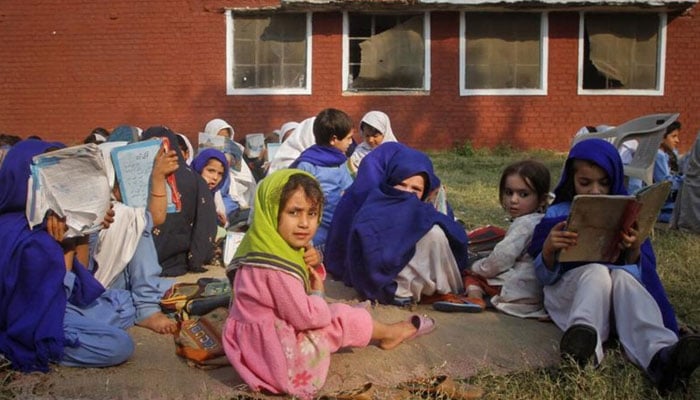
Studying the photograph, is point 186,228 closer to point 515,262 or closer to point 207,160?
point 207,160

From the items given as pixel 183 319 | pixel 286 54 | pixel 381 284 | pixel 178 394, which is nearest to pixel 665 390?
pixel 381 284

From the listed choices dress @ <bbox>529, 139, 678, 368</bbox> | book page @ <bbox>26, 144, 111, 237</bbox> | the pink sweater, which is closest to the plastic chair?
dress @ <bbox>529, 139, 678, 368</bbox>

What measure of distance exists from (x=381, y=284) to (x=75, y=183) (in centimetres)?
178

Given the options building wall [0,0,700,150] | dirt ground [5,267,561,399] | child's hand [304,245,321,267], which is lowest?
dirt ground [5,267,561,399]

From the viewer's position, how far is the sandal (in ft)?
12.9

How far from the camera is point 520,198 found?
15.4 feet

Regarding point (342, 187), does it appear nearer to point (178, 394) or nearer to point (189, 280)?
point (189, 280)

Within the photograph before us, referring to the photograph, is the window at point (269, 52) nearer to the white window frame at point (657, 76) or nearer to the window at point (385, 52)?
the window at point (385, 52)

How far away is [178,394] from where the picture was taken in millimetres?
3312

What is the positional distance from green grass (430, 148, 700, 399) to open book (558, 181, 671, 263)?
0.51 m

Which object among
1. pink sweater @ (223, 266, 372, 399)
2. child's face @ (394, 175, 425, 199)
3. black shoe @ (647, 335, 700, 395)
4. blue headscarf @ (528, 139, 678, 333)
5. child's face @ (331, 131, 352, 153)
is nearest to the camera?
black shoe @ (647, 335, 700, 395)

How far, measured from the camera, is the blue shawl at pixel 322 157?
19.4 ft

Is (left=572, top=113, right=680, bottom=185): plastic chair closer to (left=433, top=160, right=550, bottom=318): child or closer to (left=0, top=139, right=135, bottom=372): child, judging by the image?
(left=433, top=160, right=550, bottom=318): child

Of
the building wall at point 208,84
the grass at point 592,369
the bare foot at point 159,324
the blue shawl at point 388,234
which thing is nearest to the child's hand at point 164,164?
the bare foot at point 159,324
